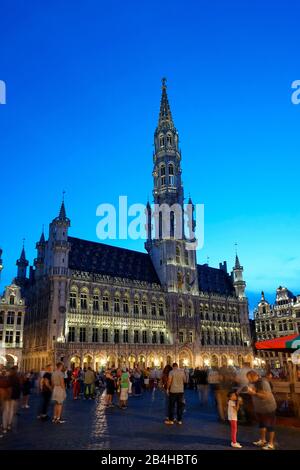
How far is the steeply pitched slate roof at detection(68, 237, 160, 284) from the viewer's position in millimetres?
62438

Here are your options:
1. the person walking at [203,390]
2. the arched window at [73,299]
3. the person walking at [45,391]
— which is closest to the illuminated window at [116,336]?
the arched window at [73,299]

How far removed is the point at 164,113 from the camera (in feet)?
285

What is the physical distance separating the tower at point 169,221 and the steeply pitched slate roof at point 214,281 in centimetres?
744

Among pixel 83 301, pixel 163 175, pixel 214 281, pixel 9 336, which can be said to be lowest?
pixel 9 336

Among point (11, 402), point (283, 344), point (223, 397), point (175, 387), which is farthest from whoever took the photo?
point (283, 344)

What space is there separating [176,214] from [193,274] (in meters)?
11.8

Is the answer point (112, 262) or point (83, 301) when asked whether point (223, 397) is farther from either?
point (112, 262)

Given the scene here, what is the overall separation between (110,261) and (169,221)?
14.7 metres

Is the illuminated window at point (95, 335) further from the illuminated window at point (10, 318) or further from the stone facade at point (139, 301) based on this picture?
the illuminated window at point (10, 318)

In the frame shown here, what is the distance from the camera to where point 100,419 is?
592 inches

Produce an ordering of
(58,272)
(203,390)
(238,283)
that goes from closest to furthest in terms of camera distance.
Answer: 1. (203,390)
2. (58,272)
3. (238,283)

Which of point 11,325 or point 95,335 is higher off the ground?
point 11,325

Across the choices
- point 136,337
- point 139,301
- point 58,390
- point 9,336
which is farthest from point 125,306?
point 58,390

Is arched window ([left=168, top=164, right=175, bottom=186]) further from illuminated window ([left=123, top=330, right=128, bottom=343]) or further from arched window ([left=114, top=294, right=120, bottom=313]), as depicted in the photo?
illuminated window ([left=123, top=330, right=128, bottom=343])
